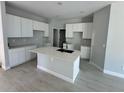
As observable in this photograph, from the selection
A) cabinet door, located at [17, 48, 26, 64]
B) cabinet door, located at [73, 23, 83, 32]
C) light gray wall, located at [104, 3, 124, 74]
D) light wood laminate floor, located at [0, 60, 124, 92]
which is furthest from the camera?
cabinet door, located at [73, 23, 83, 32]

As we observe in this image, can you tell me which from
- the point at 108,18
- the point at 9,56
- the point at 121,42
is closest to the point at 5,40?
the point at 9,56

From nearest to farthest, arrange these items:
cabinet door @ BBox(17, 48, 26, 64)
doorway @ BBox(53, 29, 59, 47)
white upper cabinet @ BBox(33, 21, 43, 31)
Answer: cabinet door @ BBox(17, 48, 26, 64) → white upper cabinet @ BBox(33, 21, 43, 31) → doorway @ BBox(53, 29, 59, 47)

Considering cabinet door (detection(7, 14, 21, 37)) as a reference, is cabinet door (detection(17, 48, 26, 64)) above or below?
below

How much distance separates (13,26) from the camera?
3271 mm

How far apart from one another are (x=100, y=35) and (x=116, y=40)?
2.44 feet

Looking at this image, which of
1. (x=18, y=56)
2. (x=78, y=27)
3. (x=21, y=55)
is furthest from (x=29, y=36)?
(x=78, y=27)

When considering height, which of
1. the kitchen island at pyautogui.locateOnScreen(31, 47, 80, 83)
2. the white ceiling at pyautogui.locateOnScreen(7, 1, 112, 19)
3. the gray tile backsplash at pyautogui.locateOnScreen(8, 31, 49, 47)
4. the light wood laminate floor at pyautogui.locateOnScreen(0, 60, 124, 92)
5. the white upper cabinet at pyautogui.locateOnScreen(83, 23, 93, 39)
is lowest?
the light wood laminate floor at pyautogui.locateOnScreen(0, 60, 124, 92)

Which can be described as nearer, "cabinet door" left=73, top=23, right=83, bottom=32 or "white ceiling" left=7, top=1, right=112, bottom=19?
"white ceiling" left=7, top=1, right=112, bottom=19

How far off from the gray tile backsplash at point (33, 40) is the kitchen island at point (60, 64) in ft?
5.40

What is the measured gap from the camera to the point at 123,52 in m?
2.68

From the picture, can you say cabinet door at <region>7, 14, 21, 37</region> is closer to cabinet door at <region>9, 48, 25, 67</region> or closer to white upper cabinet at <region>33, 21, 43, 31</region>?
cabinet door at <region>9, 48, 25, 67</region>

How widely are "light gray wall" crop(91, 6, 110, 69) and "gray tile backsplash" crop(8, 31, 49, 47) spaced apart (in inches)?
143

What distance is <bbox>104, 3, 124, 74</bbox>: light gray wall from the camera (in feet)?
8.67

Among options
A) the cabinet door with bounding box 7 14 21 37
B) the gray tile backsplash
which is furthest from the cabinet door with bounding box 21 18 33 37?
the gray tile backsplash
